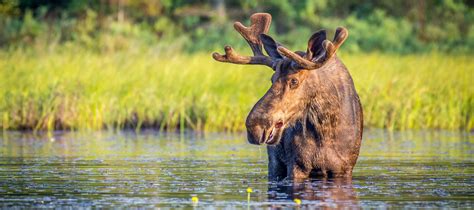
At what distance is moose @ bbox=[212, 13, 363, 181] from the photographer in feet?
31.1

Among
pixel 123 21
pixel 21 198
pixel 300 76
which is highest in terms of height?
pixel 123 21

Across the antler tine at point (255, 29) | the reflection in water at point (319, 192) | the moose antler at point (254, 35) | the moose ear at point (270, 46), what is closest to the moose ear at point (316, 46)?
the moose ear at point (270, 46)

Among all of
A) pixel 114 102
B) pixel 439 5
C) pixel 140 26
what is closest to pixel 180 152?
pixel 114 102

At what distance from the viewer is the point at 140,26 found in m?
38.5

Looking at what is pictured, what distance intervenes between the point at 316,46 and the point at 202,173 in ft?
6.70

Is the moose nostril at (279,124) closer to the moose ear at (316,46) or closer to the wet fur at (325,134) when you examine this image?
the wet fur at (325,134)

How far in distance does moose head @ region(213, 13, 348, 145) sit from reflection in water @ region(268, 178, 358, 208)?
461 millimetres

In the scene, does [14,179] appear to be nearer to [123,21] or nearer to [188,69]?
[188,69]

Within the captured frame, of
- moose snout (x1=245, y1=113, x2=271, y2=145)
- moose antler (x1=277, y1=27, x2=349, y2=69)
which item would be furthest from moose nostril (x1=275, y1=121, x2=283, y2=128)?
moose antler (x1=277, y1=27, x2=349, y2=69)

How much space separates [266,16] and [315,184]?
1.96 metres

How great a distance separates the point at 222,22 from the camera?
39.3 metres

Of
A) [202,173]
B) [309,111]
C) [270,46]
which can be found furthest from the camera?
[202,173]

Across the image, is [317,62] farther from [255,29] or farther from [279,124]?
[255,29]

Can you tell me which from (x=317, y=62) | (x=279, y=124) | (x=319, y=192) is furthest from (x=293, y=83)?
(x=319, y=192)
